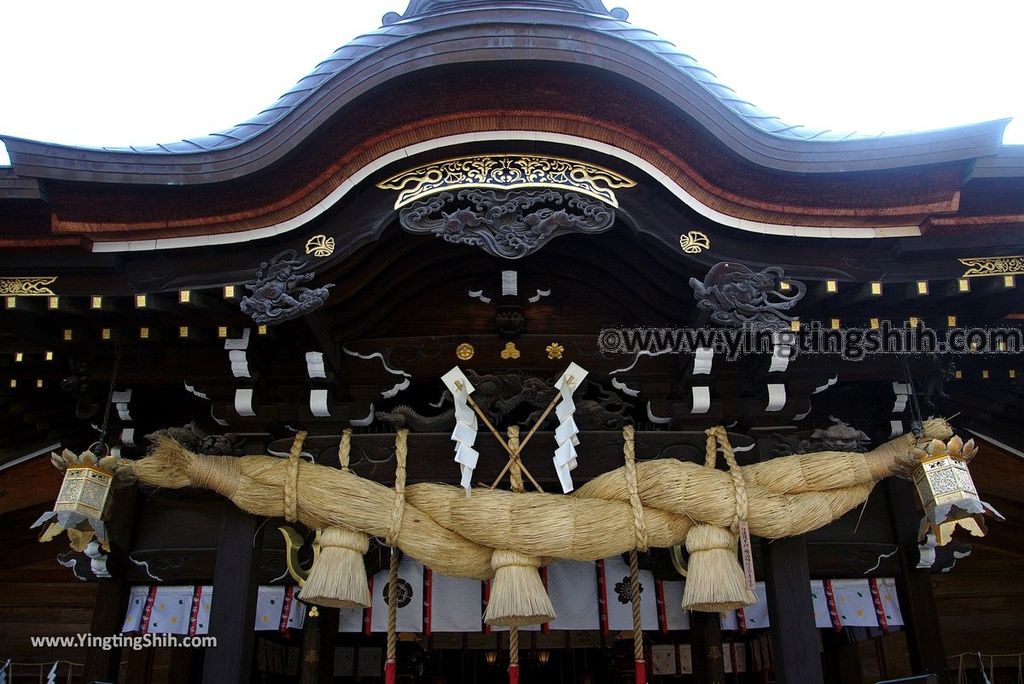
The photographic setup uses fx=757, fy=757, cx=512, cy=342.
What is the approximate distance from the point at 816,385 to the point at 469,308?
2.45 meters

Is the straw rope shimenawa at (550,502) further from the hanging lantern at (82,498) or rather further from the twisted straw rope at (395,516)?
the hanging lantern at (82,498)

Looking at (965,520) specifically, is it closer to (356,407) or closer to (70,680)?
(356,407)

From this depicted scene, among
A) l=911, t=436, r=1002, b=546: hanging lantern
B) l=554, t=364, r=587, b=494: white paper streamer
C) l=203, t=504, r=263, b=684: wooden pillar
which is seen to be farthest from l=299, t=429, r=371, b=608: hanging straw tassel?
l=911, t=436, r=1002, b=546: hanging lantern

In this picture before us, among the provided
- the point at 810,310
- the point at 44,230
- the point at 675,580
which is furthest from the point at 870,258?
the point at 44,230

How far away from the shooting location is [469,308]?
5.37 meters

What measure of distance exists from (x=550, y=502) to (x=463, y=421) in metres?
0.78

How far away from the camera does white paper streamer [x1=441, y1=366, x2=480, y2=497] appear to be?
4.84 metres

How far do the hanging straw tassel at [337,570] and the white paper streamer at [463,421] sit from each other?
782mm

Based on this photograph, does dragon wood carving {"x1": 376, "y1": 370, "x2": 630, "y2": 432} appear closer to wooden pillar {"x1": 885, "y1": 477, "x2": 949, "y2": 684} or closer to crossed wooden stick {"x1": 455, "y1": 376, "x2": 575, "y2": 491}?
crossed wooden stick {"x1": 455, "y1": 376, "x2": 575, "y2": 491}

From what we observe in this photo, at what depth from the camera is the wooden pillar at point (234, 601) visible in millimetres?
4590

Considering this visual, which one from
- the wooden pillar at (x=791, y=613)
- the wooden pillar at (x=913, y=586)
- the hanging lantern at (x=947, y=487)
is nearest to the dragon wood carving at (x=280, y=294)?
the wooden pillar at (x=791, y=613)

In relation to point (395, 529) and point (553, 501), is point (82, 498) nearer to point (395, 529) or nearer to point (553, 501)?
point (395, 529)

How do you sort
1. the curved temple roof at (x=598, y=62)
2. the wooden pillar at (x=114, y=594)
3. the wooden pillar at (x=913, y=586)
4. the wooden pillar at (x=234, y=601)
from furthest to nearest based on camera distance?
1. the wooden pillar at (x=114, y=594)
2. the wooden pillar at (x=913, y=586)
3. the wooden pillar at (x=234, y=601)
4. the curved temple roof at (x=598, y=62)

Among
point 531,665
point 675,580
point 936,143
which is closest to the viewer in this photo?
point 936,143
